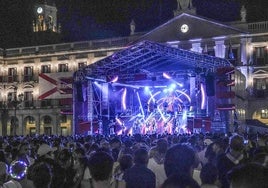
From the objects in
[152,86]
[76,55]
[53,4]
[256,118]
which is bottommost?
[256,118]

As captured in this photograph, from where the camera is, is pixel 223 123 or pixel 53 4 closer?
pixel 223 123

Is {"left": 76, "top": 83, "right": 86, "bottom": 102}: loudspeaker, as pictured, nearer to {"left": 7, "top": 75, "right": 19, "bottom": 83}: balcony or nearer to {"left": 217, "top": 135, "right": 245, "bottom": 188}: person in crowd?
{"left": 217, "top": 135, "right": 245, "bottom": 188}: person in crowd

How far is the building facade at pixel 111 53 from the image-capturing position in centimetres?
4469

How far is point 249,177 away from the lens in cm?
336

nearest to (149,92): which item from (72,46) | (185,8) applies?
(185,8)

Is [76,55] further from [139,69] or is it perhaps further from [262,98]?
[139,69]

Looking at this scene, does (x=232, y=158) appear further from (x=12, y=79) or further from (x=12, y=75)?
(x=12, y=75)

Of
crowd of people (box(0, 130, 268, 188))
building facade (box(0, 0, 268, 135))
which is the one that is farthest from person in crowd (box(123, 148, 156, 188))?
building facade (box(0, 0, 268, 135))

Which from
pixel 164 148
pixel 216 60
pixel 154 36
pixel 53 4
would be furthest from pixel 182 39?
pixel 164 148

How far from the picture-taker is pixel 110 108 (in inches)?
1435

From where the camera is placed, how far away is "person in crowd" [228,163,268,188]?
3.34 m

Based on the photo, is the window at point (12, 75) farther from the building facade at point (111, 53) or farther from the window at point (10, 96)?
the window at point (10, 96)

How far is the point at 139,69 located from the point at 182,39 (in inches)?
808

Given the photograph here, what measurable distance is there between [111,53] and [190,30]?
10777 mm
